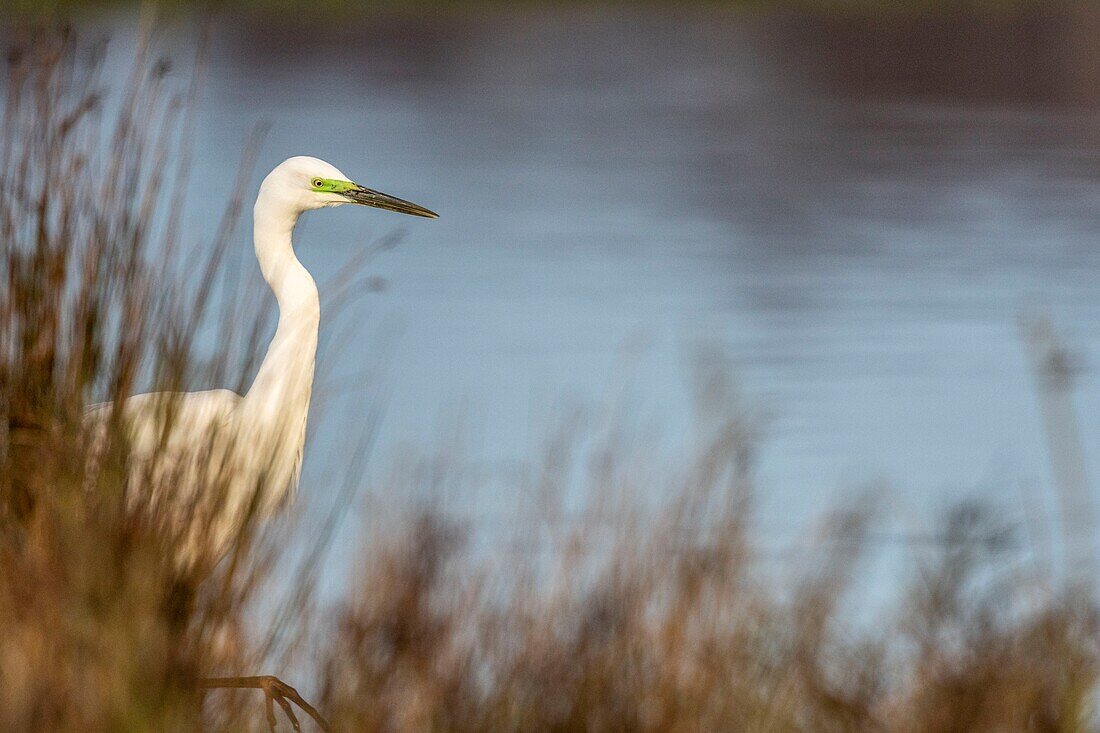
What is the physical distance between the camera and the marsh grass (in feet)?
6.97

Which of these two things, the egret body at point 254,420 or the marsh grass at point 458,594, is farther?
the egret body at point 254,420

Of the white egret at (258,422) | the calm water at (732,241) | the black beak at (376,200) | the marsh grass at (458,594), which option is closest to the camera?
the marsh grass at (458,594)

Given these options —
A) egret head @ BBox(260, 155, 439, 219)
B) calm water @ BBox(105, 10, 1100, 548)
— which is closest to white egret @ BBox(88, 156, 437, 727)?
egret head @ BBox(260, 155, 439, 219)

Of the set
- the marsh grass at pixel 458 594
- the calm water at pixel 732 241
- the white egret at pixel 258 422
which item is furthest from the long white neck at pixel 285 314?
the marsh grass at pixel 458 594

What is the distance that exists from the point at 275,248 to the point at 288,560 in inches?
47.9

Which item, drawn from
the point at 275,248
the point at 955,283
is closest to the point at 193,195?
the point at 955,283

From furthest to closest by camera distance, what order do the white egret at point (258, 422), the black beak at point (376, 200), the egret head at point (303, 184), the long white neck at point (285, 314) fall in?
1. the black beak at point (376, 200)
2. the egret head at point (303, 184)
3. the long white neck at point (285, 314)
4. the white egret at point (258, 422)

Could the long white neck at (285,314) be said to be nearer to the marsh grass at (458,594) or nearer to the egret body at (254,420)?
the egret body at (254,420)

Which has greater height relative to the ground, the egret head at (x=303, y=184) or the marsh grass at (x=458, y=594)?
the egret head at (x=303, y=184)

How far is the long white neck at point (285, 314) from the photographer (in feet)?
10.6

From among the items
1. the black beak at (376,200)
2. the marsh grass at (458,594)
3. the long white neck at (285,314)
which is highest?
the black beak at (376,200)

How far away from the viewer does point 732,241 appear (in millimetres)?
11844

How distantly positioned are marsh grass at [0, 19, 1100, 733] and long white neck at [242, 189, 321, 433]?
25.9 inches

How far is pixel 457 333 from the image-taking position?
338 inches
